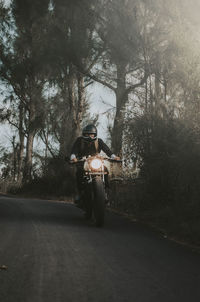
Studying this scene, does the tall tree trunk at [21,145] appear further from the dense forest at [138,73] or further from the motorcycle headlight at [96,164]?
the motorcycle headlight at [96,164]

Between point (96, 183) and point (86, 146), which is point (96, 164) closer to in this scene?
point (96, 183)

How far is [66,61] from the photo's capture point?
2042 cm

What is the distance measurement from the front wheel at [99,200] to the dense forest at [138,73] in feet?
5.43

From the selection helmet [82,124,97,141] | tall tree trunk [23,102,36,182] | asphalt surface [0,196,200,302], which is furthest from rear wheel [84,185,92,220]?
tall tree trunk [23,102,36,182]

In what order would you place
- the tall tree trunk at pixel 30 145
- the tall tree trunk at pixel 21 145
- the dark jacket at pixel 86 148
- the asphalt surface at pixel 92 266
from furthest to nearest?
1. the tall tree trunk at pixel 21 145
2. the tall tree trunk at pixel 30 145
3. the dark jacket at pixel 86 148
4. the asphalt surface at pixel 92 266

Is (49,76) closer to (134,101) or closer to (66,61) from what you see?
(66,61)

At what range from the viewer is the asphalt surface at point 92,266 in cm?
421

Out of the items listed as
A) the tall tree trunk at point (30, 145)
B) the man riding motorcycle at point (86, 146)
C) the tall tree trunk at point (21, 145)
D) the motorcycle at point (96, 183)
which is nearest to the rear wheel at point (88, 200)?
the motorcycle at point (96, 183)

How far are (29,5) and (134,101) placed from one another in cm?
1328

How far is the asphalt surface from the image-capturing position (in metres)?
4.21

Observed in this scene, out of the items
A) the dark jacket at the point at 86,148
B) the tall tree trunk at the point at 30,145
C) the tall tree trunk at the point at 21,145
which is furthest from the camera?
the tall tree trunk at the point at 21,145

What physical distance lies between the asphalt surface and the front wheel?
245mm

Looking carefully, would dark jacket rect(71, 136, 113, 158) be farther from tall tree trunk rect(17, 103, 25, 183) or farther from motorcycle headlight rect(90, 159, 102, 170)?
tall tree trunk rect(17, 103, 25, 183)

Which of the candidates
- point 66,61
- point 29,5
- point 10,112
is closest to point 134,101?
point 66,61
